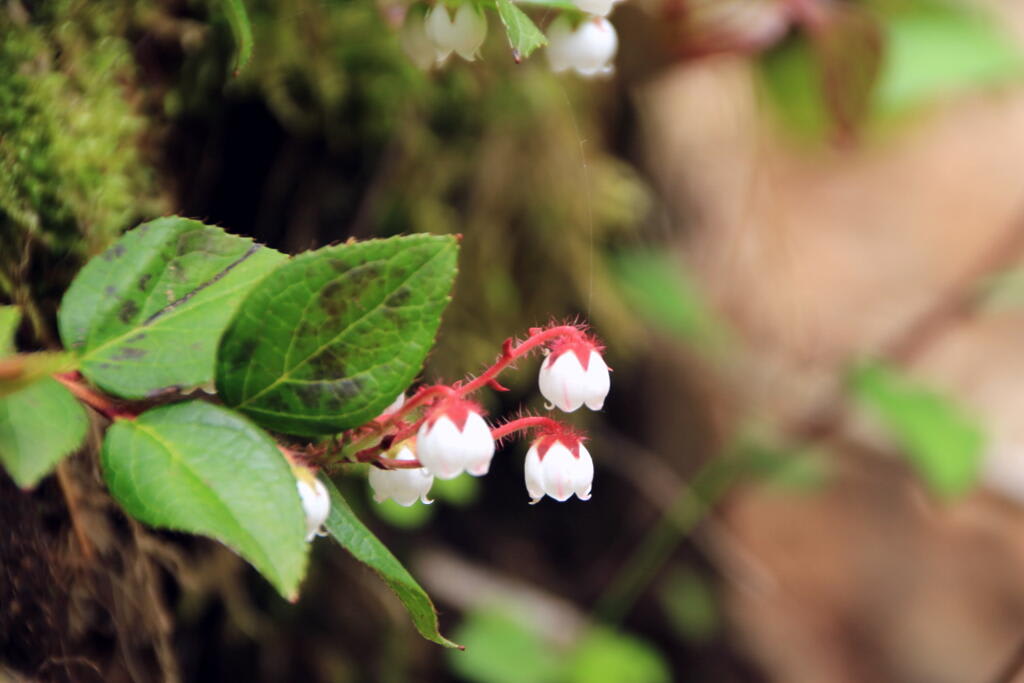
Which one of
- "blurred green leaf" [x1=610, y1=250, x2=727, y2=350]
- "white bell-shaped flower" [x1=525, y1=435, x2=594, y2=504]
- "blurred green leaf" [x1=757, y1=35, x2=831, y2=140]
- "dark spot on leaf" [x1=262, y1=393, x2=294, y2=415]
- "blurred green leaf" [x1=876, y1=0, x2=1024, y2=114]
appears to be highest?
"blurred green leaf" [x1=876, y1=0, x2=1024, y2=114]

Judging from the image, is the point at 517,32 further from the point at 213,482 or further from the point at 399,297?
the point at 213,482

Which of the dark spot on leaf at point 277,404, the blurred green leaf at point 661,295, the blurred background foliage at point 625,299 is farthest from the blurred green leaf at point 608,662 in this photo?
the dark spot on leaf at point 277,404

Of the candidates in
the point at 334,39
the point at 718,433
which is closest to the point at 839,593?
the point at 718,433

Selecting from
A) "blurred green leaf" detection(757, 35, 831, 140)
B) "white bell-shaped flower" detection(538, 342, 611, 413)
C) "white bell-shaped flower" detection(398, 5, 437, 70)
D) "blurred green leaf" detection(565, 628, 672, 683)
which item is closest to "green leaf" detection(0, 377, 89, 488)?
"white bell-shaped flower" detection(538, 342, 611, 413)

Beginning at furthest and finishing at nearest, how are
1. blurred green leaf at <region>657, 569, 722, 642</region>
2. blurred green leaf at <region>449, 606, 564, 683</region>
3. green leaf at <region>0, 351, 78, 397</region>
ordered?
blurred green leaf at <region>657, 569, 722, 642</region> → blurred green leaf at <region>449, 606, 564, 683</region> → green leaf at <region>0, 351, 78, 397</region>

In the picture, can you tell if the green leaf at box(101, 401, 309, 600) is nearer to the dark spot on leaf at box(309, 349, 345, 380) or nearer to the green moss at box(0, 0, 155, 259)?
the dark spot on leaf at box(309, 349, 345, 380)

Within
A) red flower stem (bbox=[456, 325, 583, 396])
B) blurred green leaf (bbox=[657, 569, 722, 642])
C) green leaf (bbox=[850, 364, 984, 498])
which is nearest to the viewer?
red flower stem (bbox=[456, 325, 583, 396])
